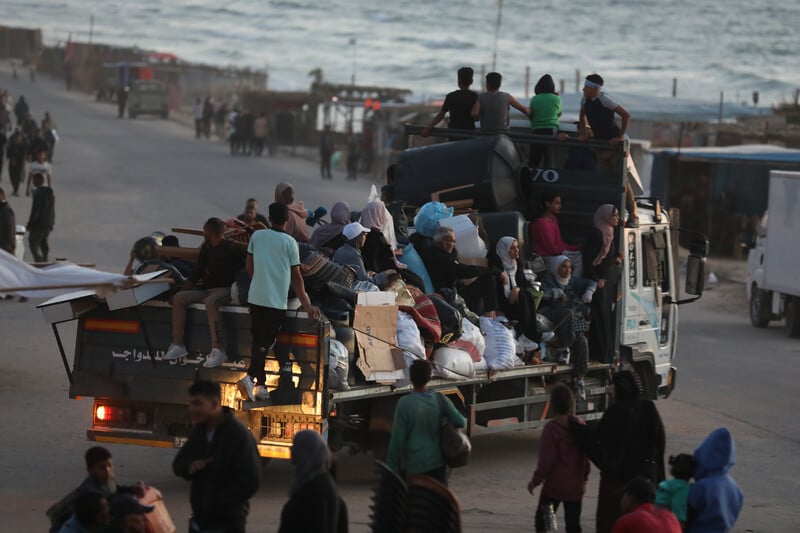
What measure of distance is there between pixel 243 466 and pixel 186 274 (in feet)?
13.2

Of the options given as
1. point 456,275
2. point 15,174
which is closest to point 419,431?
point 456,275

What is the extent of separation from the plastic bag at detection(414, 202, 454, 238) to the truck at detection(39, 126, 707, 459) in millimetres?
491

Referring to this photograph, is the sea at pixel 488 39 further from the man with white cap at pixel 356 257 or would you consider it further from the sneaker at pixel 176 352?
the sneaker at pixel 176 352

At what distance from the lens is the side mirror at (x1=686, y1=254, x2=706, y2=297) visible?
1367cm

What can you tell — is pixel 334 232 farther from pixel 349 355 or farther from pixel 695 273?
pixel 695 273

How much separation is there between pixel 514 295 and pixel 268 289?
295cm

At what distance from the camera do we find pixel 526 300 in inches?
491

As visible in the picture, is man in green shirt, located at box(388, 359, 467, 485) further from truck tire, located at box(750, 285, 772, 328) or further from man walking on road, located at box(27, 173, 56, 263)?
truck tire, located at box(750, 285, 772, 328)

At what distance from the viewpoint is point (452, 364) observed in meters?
11.5

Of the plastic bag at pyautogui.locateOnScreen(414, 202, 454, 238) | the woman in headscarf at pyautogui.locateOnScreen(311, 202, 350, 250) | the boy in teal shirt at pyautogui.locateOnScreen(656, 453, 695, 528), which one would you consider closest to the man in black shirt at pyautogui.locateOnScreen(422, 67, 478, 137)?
the plastic bag at pyautogui.locateOnScreen(414, 202, 454, 238)

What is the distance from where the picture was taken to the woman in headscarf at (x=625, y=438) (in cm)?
898

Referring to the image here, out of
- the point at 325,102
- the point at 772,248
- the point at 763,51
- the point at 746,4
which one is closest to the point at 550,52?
the point at 763,51

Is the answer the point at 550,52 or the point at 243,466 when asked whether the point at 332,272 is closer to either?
the point at 243,466

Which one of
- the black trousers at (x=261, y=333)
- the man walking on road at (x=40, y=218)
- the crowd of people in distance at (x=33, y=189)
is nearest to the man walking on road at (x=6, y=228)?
the crowd of people in distance at (x=33, y=189)
